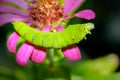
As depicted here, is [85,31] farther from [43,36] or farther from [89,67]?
[89,67]

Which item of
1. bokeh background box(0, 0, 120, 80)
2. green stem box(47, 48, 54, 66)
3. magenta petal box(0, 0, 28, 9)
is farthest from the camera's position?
bokeh background box(0, 0, 120, 80)

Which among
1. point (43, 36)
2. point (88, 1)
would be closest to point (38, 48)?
point (43, 36)

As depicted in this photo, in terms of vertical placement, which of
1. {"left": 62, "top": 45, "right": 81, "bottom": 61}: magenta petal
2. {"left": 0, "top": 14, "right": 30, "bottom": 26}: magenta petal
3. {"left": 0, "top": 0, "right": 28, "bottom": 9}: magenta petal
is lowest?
{"left": 62, "top": 45, "right": 81, "bottom": 61}: magenta petal

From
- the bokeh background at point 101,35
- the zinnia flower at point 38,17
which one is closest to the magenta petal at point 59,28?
the zinnia flower at point 38,17

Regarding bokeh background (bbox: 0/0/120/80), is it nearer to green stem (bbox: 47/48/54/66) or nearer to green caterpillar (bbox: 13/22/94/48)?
green stem (bbox: 47/48/54/66)

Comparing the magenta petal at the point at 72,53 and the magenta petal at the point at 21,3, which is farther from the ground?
the magenta petal at the point at 21,3

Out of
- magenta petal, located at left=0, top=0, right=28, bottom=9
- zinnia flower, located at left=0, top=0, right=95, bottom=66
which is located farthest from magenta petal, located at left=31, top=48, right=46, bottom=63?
magenta petal, located at left=0, top=0, right=28, bottom=9

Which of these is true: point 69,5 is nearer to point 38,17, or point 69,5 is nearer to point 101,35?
point 38,17

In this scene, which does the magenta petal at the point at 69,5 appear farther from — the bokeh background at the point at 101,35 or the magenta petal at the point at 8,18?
the bokeh background at the point at 101,35
